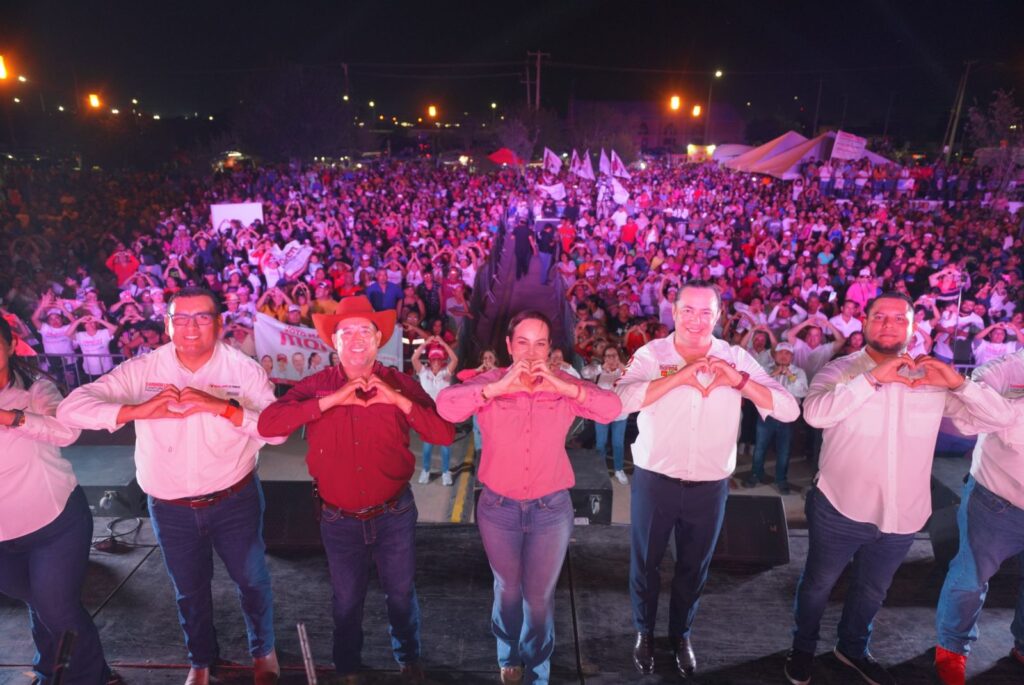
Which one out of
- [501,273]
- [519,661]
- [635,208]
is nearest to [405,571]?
[519,661]

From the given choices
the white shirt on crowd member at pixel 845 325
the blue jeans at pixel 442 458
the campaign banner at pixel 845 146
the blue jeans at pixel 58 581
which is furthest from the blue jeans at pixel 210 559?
the campaign banner at pixel 845 146

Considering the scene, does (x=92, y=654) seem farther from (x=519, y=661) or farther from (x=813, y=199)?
(x=813, y=199)

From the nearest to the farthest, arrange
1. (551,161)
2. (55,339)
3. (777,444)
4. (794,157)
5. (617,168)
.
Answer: (777,444)
(55,339)
(794,157)
(617,168)
(551,161)

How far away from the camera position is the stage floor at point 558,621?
132 inches

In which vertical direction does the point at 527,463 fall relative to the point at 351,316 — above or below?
below

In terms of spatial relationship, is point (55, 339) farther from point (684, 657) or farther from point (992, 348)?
point (992, 348)

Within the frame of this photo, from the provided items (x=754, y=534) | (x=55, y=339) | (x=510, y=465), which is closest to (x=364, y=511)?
(x=510, y=465)

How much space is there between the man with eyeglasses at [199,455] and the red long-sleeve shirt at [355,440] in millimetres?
254

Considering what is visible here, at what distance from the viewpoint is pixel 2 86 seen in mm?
19094

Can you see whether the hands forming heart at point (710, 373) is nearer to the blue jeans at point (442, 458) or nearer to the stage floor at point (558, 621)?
the stage floor at point (558, 621)

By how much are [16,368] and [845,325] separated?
26.6ft

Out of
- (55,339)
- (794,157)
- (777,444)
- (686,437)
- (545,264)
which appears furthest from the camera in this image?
(794,157)

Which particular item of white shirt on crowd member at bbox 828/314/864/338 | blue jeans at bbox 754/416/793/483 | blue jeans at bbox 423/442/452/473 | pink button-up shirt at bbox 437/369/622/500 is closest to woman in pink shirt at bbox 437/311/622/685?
pink button-up shirt at bbox 437/369/622/500

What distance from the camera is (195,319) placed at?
303 cm
